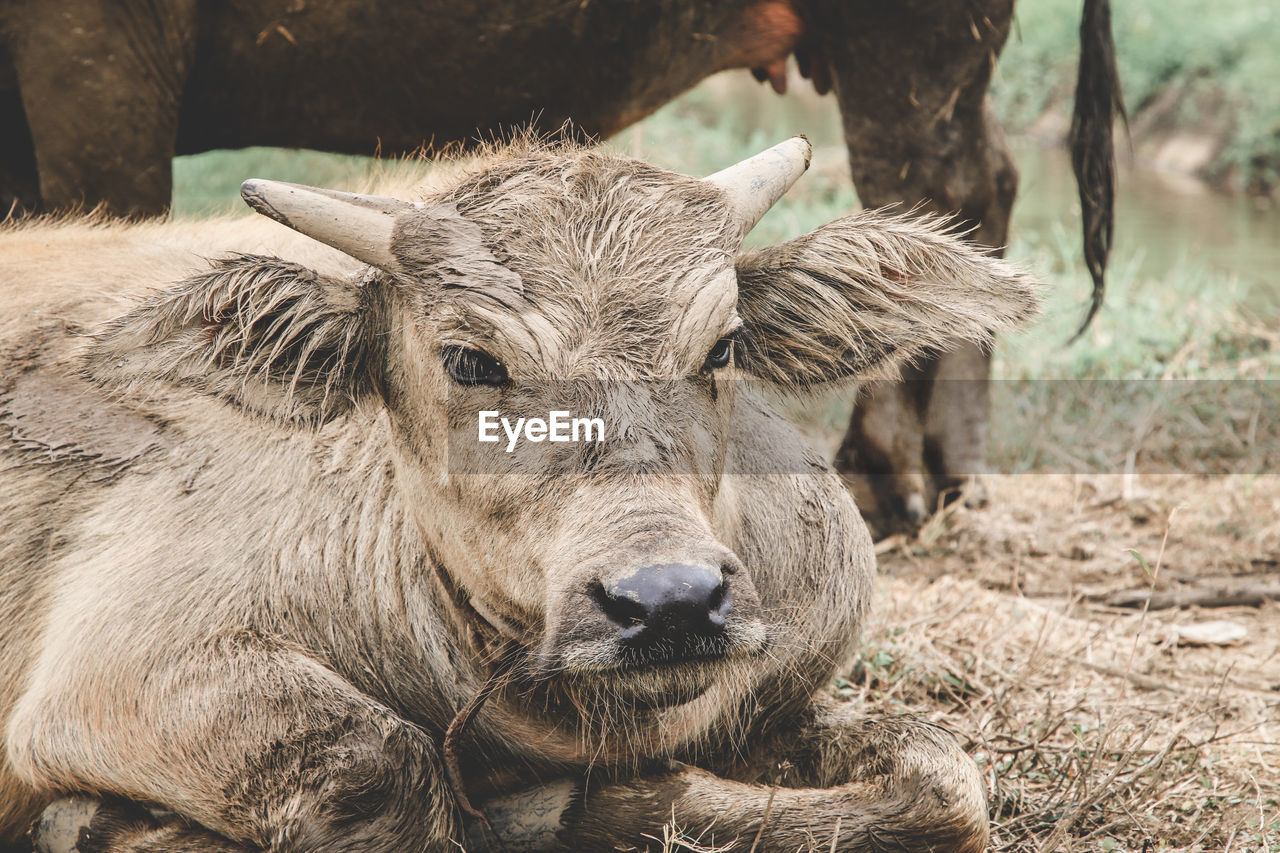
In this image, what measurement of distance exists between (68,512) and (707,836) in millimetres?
1772

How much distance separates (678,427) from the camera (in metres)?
2.79

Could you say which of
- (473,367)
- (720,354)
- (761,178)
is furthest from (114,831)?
(761,178)

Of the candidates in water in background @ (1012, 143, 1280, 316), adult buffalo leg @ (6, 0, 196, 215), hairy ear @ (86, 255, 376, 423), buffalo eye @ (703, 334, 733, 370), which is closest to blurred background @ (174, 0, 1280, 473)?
water in background @ (1012, 143, 1280, 316)

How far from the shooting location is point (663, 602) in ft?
7.75

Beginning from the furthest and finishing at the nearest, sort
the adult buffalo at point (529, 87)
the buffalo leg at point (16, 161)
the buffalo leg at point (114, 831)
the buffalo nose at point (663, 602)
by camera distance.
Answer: the buffalo leg at point (16, 161), the adult buffalo at point (529, 87), the buffalo leg at point (114, 831), the buffalo nose at point (663, 602)

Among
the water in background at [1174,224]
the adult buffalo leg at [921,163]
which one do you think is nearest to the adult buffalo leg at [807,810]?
the adult buffalo leg at [921,163]

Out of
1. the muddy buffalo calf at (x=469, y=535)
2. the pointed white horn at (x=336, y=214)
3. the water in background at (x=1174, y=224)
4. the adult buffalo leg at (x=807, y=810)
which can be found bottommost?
the water in background at (x=1174, y=224)

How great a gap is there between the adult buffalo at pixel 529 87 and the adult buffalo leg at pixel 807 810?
2.47m

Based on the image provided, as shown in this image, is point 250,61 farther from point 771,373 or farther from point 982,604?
point 982,604

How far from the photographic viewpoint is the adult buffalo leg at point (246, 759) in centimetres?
284

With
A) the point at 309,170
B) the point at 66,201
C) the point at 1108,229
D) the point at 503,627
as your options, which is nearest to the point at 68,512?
the point at 503,627

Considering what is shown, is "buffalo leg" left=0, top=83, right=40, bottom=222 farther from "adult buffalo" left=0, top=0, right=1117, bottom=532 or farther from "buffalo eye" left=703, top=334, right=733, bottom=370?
"buffalo eye" left=703, top=334, right=733, bottom=370

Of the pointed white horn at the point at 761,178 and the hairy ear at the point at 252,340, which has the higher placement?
the pointed white horn at the point at 761,178

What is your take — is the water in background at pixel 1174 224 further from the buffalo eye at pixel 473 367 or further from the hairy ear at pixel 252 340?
the buffalo eye at pixel 473 367
